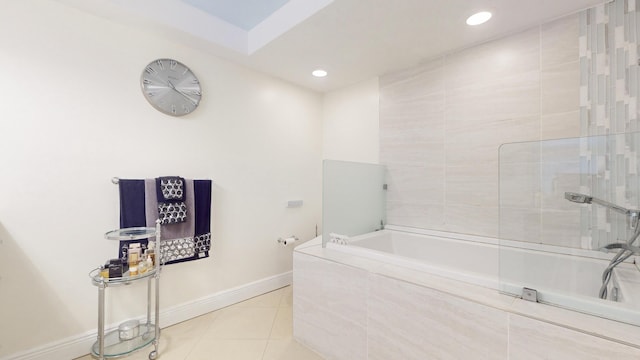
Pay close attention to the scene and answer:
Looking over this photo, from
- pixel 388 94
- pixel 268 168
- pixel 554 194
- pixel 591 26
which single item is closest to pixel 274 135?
pixel 268 168

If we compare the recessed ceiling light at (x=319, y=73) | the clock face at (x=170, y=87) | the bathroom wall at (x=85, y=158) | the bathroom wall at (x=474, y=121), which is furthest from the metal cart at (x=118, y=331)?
the bathroom wall at (x=474, y=121)

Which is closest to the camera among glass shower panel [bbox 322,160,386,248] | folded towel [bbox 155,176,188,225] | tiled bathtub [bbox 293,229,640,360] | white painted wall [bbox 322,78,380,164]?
tiled bathtub [bbox 293,229,640,360]

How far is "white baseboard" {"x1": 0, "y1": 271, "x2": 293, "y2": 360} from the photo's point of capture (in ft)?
5.06

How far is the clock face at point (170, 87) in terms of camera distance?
1.90 metres

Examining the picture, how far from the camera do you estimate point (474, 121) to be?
2.08 m

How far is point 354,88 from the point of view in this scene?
9.52 feet

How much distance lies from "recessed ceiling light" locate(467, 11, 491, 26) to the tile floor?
2.46m

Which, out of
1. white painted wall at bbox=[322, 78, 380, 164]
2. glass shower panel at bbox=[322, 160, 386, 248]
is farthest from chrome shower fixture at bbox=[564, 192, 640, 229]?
white painted wall at bbox=[322, 78, 380, 164]

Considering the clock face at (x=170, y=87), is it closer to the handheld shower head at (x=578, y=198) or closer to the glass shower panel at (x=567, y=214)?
the glass shower panel at (x=567, y=214)

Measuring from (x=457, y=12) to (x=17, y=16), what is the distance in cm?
263

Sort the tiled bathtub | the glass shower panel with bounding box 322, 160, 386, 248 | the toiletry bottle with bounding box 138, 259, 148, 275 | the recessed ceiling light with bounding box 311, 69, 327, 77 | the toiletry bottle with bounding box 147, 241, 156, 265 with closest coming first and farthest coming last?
the tiled bathtub < the toiletry bottle with bounding box 138, 259, 148, 275 < the toiletry bottle with bounding box 147, 241, 156, 265 < the glass shower panel with bounding box 322, 160, 386, 248 < the recessed ceiling light with bounding box 311, 69, 327, 77

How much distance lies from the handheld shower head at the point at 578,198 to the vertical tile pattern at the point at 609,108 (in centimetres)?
3

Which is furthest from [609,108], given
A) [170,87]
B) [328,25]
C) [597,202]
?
[170,87]

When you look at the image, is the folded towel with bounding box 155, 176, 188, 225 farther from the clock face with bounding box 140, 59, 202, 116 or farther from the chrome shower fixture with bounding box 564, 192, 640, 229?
the chrome shower fixture with bounding box 564, 192, 640, 229
